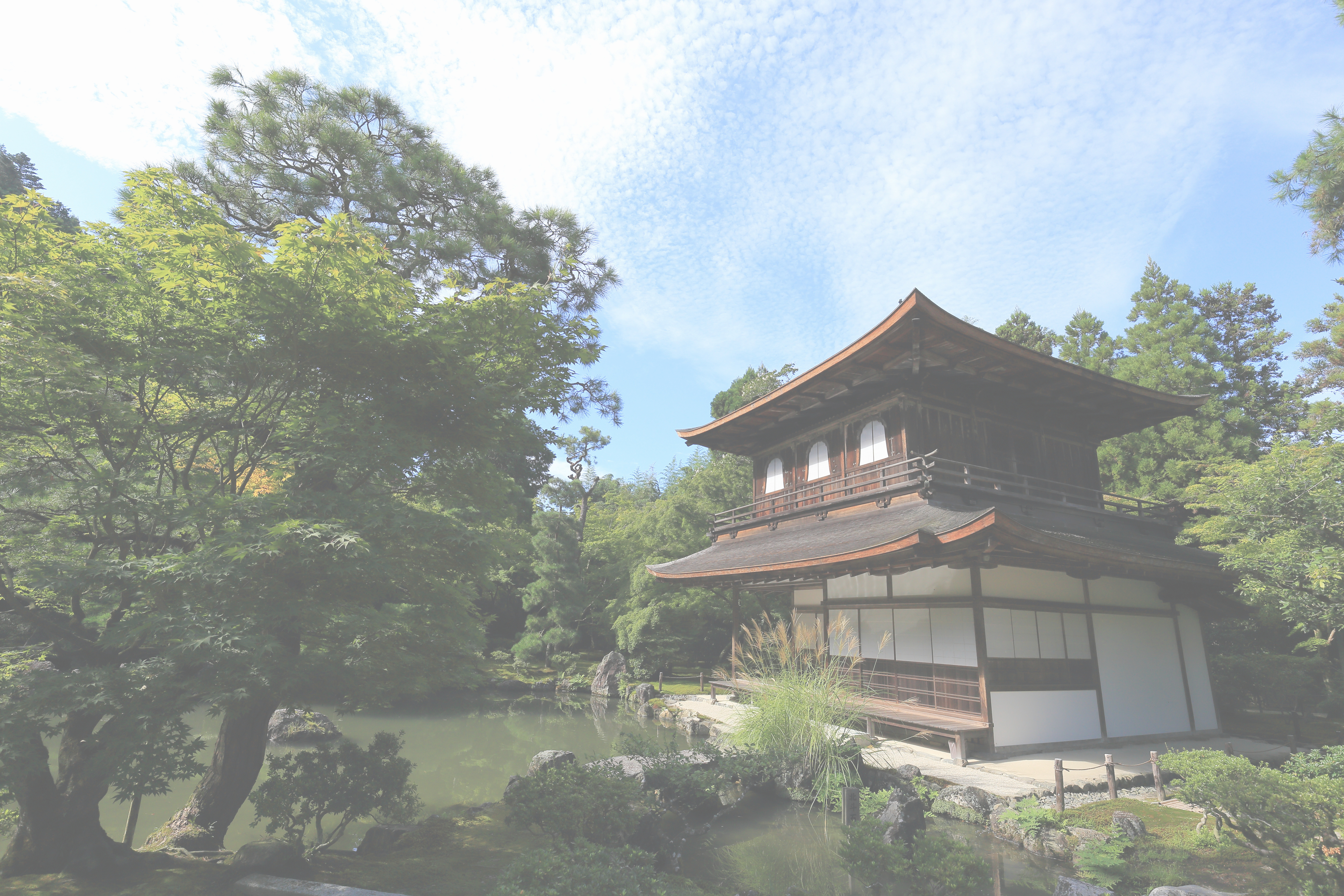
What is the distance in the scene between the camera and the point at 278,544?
11.6ft

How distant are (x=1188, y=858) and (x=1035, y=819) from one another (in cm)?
105

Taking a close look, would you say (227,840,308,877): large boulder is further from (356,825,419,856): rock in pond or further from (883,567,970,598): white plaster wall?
(883,567,970,598): white plaster wall

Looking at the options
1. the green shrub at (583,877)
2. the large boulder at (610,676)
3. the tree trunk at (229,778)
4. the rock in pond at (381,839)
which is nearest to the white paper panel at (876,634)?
the green shrub at (583,877)

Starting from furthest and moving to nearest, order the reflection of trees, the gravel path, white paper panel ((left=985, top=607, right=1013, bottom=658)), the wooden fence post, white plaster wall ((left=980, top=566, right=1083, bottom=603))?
white plaster wall ((left=980, top=566, right=1083, bottom=603)) < white paper panel ((left=985, top=607, right=1013, bottom=658)) < the gravel path < the wooden fence post < the reflection of trees

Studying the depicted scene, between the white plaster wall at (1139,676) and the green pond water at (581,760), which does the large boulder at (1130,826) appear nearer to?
the green pond water at (581,760)

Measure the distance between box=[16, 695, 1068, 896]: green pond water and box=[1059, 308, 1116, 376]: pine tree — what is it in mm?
18430

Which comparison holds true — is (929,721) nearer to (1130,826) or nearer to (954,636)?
(954,636)

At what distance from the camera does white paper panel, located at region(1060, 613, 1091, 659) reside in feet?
29.2

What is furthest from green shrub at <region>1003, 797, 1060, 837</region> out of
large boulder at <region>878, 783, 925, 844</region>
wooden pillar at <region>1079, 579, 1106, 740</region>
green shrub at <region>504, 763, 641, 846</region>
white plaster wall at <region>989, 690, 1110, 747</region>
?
wooden pillar at <region>1079, 579, 1106, 740</region>

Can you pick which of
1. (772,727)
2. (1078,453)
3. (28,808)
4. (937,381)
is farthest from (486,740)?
(1078,453)

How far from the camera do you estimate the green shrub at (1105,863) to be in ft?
15.1

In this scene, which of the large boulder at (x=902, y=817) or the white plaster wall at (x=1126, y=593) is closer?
the large boulder at (x=902, y=817)

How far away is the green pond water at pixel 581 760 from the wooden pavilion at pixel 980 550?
2.05 metres

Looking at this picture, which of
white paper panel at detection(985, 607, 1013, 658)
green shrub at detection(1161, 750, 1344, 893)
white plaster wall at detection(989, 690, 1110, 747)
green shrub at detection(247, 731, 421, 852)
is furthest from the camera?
white paper panel at detection(985, 607, 1013, 658)
